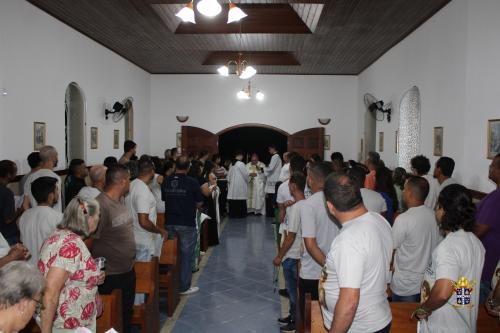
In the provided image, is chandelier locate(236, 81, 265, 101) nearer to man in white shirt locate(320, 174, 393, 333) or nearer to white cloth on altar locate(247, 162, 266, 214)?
white cloth on altar locate(247, 162, 266, 214)

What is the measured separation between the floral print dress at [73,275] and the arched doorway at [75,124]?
669 cm

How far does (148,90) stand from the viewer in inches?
550

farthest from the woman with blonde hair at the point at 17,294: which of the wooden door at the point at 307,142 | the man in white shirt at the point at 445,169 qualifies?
the wooden door at the point at 307,142

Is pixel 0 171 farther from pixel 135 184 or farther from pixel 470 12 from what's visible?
pixel 470 12

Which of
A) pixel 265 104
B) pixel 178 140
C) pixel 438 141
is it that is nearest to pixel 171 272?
pixel 438 141

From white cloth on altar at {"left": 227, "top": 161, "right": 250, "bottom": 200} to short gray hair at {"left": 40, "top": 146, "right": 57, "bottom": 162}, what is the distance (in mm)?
6227

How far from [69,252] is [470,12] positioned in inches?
225

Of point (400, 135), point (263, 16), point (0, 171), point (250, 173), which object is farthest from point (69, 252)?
point (250, 173)

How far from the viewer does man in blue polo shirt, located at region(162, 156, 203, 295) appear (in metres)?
5.88

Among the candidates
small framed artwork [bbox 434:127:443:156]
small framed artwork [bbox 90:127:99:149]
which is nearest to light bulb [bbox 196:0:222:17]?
small framed artwork [bbox 434:127:443:156]

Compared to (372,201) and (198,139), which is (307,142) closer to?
(198,139)

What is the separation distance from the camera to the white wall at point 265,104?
1402 cm

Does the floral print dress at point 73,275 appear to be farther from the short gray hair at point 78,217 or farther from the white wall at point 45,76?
the white wall at point 45,76

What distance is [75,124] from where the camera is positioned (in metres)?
9.25
